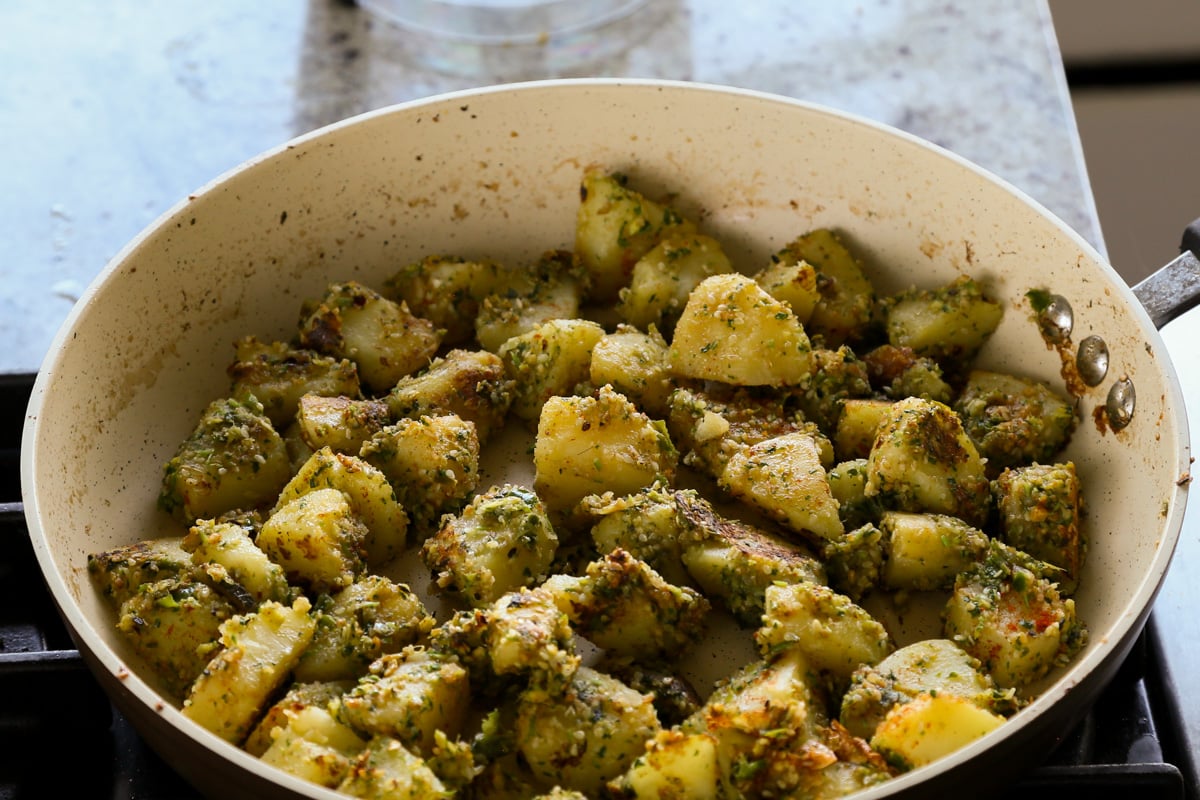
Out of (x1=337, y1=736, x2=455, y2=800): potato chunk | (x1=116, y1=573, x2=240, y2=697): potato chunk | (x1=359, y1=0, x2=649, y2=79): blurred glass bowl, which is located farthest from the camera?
(x1=359, y1=0, x2=649, y2=79): blurred glass bowl

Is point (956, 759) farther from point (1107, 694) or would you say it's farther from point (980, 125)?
point (980, 125)

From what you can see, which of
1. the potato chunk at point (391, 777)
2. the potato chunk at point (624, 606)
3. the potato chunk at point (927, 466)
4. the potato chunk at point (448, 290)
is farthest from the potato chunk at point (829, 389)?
the potato chunk at point (391, 777)

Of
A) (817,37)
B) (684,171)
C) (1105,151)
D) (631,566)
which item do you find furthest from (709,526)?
(1105,151)

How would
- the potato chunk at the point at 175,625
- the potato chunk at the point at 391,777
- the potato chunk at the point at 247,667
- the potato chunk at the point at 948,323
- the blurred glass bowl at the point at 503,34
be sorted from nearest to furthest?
the potato chunk at the point at 391,777, the potato chunk at the point at 247,667, the potato chunk at the point at 175,625, the potato chunk at the point at 948,323, the blurred glass bowl at the point at 503,34

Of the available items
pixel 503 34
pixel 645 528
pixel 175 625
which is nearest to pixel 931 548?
pixel 645 528

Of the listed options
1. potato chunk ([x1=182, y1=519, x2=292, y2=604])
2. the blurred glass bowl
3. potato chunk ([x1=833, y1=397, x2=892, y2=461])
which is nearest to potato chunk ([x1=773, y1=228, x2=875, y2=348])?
potato chunk ([x1=833, y1=397, x2=892, y2=461])

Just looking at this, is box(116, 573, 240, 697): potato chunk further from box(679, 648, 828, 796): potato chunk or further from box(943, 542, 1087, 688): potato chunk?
box(943, 542, 1087, 688): potato chunk

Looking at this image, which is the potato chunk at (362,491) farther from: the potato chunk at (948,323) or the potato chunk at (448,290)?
the potato chunk at (948,323)
